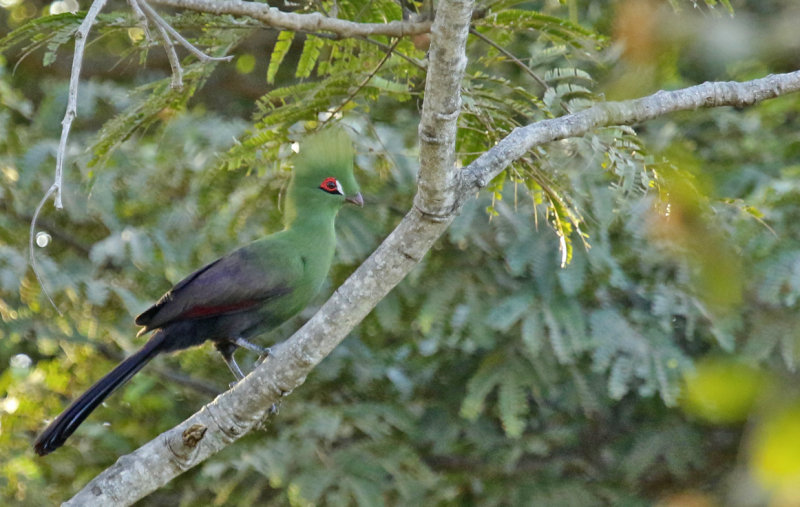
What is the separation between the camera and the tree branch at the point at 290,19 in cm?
280

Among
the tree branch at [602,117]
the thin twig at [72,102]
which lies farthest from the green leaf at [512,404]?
the thin twig at [72,102]

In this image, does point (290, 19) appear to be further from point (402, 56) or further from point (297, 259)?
point (297, 259)

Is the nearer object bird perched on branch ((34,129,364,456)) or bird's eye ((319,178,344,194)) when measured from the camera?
bird perched on branch ((34,129,364,456))

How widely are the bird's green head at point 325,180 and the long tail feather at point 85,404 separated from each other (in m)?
0.89

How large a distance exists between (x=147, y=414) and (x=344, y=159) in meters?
2.38

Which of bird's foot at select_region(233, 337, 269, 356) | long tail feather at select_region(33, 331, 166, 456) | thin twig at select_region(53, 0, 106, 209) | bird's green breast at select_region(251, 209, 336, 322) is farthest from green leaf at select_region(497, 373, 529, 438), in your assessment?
thin twig at select_region(53, 0, 106, 209)

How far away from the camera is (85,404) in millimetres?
3336

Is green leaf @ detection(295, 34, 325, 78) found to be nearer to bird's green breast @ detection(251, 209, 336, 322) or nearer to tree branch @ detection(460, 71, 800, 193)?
bird's green breast @ detection(251, 209, 336, 322)

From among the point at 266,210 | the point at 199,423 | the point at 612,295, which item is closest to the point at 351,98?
the point at 199,423

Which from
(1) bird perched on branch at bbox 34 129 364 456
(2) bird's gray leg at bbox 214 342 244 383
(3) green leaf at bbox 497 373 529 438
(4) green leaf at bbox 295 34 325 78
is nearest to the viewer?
(4) green leaf at bbox 295 34 325 78

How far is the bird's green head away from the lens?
401 cm

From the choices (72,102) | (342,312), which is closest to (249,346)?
(342,312)

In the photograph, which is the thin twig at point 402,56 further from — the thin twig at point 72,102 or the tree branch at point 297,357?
the thin twig at point 72,102

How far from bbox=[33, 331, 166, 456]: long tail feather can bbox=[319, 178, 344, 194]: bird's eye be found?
96cm
